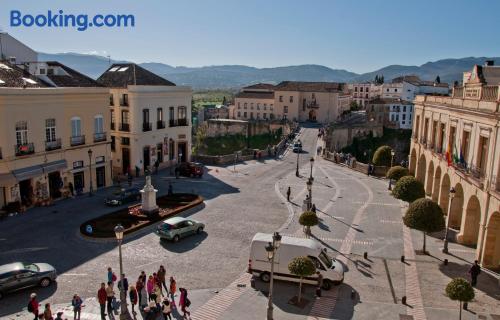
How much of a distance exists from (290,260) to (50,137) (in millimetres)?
21875

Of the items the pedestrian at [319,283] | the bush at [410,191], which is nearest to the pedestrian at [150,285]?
the pedestrian at [319,283]

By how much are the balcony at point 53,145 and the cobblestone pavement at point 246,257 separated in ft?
13.8

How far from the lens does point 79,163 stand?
35000 millimetres

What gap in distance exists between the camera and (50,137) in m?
32.4

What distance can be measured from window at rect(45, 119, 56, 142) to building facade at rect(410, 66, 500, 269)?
2805cm

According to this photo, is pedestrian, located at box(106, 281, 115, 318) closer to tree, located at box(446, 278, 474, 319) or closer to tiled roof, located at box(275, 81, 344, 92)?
tree, located at box(446, 278, 474, 319)

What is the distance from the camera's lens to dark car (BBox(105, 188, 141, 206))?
31.6 metres

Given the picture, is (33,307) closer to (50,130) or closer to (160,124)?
(50,130)

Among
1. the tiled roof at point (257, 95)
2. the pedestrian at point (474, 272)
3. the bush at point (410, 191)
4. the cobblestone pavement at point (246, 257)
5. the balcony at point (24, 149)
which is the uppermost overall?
the tiled roof at point (257, 95)

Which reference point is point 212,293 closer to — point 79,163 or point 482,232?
point 482,232

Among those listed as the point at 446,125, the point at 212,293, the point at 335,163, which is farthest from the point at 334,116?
the point at 212,293

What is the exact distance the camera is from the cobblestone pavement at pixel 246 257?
18.0 meters

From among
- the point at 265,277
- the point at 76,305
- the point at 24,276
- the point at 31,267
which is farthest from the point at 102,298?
the point at 265,277

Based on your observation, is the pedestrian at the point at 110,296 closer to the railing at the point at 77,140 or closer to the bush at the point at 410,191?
the railing at the point at 77,140
